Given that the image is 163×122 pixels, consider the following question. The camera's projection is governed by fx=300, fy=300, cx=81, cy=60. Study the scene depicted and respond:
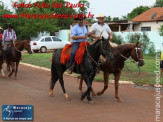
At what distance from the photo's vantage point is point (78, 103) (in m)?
9.12

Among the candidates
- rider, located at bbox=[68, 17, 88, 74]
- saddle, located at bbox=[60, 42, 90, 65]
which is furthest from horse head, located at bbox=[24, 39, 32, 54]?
rider, located at bbox=[68, 17, 88, 74]

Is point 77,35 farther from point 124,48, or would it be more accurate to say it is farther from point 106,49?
point 124,48

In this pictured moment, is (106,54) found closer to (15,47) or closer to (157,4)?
(15,47)

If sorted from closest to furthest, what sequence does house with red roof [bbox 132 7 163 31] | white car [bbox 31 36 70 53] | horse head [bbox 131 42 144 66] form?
horse head [bbox 131 42 144 66] → white car [bbox 31 36 70 53] → house with red roof [bbox 132 7 163 31]

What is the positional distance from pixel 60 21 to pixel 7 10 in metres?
9.41

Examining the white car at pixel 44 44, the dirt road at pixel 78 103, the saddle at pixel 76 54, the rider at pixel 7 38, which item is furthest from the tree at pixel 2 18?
the saddle at pixel 76 54

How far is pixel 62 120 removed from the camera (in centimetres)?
712

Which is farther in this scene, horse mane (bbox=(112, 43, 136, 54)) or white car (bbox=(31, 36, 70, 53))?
white car (bbox=(31, 36, 70, 53))

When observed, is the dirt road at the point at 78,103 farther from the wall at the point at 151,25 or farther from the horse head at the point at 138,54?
the wall at the point at 151,25

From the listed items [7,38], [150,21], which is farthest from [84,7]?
[7,38]

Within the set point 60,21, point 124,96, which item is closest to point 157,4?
point 60,21

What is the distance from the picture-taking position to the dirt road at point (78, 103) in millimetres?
7379

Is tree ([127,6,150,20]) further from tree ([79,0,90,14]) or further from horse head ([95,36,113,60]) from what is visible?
horse head ([95,36,113,60])

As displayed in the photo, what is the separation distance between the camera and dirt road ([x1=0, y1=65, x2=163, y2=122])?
7.38 meters
